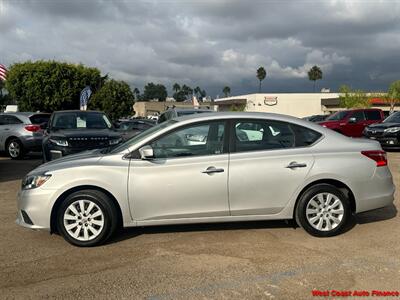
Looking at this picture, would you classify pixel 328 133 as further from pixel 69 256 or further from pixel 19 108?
pixel 19 108

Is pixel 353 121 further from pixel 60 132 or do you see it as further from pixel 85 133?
pixel 60 132

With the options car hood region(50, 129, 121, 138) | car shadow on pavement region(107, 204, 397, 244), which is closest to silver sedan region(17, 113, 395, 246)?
car shadow on pavement region(107, 204, 397, 244)

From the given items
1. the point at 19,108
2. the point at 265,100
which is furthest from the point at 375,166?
the point at 265,100

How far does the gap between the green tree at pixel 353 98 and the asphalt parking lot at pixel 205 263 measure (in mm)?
58224

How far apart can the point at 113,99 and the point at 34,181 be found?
3863 cm

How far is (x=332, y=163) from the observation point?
5.44 metres

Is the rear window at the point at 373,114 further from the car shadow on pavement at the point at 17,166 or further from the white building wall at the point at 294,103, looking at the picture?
the white building wall at the point at 294,103

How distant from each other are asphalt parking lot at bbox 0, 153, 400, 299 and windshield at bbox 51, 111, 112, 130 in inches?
195

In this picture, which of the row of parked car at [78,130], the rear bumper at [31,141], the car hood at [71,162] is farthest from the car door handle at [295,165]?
the rear bumper at [31,141]

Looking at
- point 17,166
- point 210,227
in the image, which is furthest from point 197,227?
point 17,166

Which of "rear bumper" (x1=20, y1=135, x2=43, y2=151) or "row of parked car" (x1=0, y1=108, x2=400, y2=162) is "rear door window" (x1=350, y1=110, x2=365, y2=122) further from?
"rear bumper" (x1=20, y1=135, x2=43, y2=151)

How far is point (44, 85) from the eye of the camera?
32.2 metres

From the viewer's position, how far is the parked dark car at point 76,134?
30.8ft

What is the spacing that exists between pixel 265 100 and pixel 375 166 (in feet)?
218
